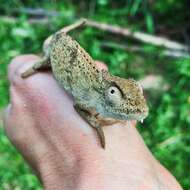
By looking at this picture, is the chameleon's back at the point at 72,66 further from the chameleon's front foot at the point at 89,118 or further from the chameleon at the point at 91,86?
the chameleon's front foot at the point at 89,118

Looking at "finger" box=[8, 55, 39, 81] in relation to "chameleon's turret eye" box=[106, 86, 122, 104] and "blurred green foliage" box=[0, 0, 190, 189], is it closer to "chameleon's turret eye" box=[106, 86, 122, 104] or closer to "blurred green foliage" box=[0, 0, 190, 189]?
"chameleon's turret eye" box=[106, 86, 122, 104]

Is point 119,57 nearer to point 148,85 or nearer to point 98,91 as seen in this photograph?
point 148,85

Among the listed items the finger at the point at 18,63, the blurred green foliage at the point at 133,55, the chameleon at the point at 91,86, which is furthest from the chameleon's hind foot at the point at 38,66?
the blurred green foliage at the point at 133,55

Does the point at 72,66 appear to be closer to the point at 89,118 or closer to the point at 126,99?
the point at 89,118

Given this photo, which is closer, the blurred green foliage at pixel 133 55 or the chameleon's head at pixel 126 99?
the chameleon's head at pixel 126 99

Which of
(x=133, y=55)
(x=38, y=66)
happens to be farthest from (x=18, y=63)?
(x=133, y=55)

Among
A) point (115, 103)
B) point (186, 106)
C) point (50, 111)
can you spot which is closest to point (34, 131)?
point (50, 111)
